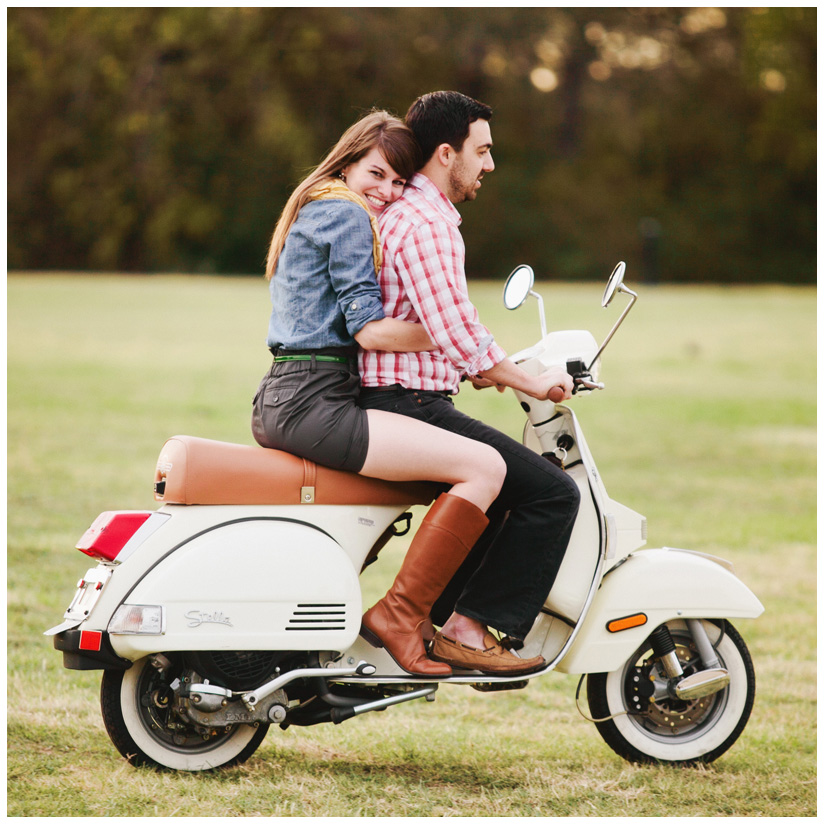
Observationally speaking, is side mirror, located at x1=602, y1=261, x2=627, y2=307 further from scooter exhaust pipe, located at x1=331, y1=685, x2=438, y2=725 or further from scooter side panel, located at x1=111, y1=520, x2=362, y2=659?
scooter exhaust pipe, located at x1=331, y1=685, x2=438, y2=725

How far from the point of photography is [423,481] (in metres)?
3.57

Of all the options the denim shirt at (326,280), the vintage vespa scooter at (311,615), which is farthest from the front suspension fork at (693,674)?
the denim shirt at (326,280)

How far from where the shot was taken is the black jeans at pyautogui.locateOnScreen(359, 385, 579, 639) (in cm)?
350

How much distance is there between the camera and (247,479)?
342 centimetres

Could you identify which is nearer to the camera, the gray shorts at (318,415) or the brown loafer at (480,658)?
the gray shorts at (318,415)

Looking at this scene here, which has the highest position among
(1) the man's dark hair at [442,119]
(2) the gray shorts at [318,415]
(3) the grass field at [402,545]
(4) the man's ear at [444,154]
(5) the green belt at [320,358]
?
(1) the man's dark hair at [442,119]

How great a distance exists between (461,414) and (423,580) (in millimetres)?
533

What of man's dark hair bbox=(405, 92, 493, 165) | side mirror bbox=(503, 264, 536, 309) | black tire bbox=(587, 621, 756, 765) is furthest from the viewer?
black tire bbox=(587, 621, 756, 765)

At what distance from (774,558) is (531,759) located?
3.96 metres

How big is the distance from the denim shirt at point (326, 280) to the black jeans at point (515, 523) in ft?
0.85

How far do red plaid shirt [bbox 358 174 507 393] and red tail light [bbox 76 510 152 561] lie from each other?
84cm

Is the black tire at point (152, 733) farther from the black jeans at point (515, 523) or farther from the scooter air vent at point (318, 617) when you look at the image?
the black jeans at point (515, 523)

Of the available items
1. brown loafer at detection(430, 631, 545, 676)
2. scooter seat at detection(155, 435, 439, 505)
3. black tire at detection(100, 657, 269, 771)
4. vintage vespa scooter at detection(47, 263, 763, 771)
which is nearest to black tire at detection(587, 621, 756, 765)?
vintage vespa scooter at detection(47, 263, 763, 771)

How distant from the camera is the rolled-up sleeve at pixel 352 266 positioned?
131 inches
